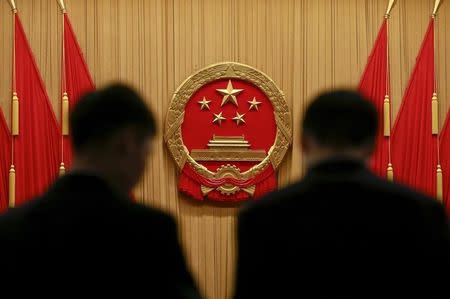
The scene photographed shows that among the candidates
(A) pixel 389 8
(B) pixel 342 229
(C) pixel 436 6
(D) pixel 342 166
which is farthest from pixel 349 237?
(C) pixel 436 6

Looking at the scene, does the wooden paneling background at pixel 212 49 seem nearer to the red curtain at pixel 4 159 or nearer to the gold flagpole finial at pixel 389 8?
the gold flagpole finial at pixel 389 8

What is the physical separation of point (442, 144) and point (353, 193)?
5354 millimetres

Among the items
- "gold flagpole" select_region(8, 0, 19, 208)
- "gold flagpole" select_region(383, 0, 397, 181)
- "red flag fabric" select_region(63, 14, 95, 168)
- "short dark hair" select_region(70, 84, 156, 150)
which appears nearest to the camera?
"short dark hair" select_region(70, 84, 156, 150)

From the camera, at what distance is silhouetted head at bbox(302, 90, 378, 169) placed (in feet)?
7.73

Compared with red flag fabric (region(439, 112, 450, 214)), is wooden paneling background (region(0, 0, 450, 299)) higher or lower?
higher

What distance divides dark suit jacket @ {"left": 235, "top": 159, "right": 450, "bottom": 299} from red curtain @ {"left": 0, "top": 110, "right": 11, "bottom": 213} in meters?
5.12

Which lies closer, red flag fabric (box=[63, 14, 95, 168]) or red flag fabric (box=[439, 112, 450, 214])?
red flag fabric (box=[63, 14, 95, 168])

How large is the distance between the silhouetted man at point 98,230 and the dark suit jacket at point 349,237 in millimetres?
279

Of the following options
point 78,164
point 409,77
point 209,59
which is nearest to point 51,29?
point 209,59

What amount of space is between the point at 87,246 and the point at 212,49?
533 centimetres

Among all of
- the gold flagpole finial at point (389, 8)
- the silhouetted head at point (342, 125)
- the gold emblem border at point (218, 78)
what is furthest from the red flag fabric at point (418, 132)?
the silhouetted head at point (342, 125)

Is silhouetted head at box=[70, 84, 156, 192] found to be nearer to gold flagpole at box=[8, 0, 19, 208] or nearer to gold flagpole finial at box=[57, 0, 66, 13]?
gold flagpole at box=[8, 0, 19, 208]

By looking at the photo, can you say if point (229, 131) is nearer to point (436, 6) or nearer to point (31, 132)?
point (31, 132)

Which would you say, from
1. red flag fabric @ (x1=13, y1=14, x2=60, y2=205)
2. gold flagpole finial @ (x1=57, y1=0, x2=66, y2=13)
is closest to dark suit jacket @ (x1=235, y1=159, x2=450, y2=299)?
red flag fabric @ (x1=13, y1=14, x2=60, y2=205)
